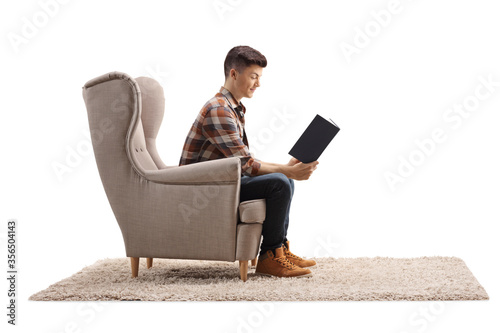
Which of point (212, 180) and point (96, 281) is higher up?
point (212, 180)

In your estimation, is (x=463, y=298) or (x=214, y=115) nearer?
(x=463, y=298)

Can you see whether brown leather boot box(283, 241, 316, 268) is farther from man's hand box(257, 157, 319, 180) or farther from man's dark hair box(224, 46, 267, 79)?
man's dark hair box(224, 46, 267, 79)

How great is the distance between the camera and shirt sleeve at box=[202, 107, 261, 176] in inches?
159

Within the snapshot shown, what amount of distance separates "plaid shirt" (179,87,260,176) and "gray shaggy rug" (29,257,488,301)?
70cm

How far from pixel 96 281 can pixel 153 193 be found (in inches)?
24.2

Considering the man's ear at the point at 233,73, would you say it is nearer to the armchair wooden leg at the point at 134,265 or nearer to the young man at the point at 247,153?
the young man at the point at 247,153

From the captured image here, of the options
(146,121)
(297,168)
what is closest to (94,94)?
(146,121)

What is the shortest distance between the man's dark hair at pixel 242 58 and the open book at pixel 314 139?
578 millimetres

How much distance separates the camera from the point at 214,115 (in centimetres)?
409

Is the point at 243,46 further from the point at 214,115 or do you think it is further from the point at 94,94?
the point at 94,94

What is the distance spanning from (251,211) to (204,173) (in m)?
0.35

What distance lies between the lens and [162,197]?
13.1 feet

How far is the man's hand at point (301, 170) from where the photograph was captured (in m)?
4.10

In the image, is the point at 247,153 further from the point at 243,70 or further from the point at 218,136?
the point at 243,70
